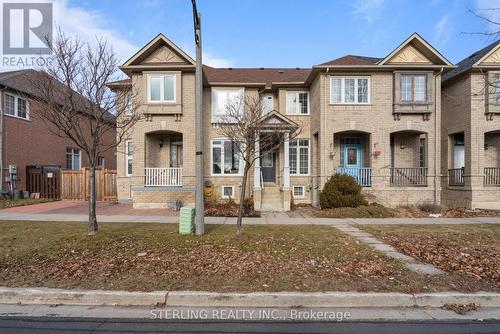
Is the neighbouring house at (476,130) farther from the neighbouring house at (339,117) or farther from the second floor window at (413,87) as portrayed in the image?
the neighbouring house at (339,117)

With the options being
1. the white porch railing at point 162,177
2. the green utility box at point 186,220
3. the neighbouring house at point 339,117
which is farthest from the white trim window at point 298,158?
the green utility box at point 186,220

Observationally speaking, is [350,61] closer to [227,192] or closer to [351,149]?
[351,149]

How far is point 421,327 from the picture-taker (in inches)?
156

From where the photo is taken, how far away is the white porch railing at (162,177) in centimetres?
1531

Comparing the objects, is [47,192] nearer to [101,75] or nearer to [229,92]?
[229,92]

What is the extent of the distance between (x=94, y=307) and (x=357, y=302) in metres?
3.95

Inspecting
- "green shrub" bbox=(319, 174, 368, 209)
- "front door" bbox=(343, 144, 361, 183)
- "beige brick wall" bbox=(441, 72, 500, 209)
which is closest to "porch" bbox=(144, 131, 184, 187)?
"green shrub" bbox=(319, 174, 368, 209)

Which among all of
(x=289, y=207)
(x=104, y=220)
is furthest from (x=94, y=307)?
(x=289, y=207)

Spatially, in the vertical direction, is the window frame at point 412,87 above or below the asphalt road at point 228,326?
above

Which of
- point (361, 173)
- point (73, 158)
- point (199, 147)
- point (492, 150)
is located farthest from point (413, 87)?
point (73, 158)

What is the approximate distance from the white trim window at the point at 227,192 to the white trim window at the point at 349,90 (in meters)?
7.02

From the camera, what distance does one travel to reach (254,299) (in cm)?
461

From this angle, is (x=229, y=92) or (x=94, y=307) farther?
(x=229, y=92)

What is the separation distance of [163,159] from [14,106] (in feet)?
36.9
